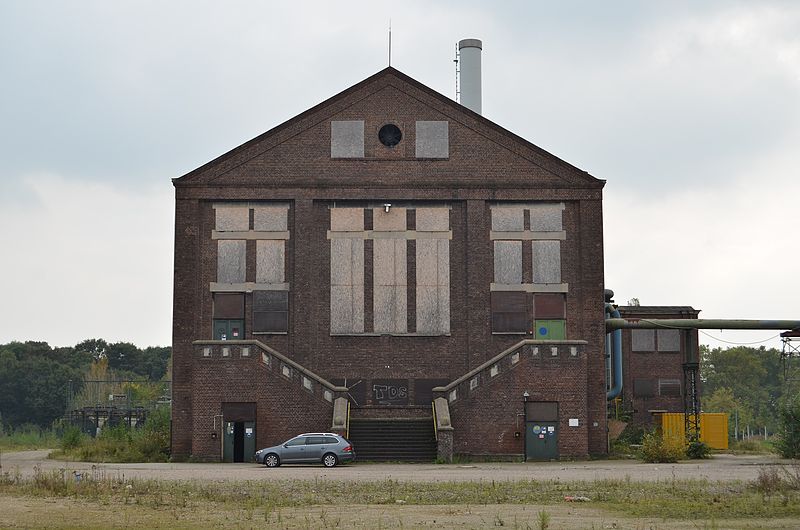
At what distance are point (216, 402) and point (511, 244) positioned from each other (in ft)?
46.9

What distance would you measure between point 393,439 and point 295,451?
527cm

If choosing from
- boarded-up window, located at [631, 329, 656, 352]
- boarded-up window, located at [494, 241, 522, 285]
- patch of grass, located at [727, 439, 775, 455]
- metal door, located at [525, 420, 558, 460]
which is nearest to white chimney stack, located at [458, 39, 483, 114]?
boarded-up window, located at [494, 241, 522, 285]

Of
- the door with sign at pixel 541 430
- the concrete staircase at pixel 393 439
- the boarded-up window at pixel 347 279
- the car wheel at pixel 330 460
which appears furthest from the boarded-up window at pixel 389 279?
the car wheel at pixel 330 460

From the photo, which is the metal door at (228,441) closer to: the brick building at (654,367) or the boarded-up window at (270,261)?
the boarded-up window at (270,261)

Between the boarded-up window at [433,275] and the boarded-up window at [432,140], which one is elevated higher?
the boarded-up window at [432,140]

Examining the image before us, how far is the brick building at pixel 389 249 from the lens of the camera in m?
49.5

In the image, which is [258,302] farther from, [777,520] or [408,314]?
[777,520]

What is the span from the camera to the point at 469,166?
165 feet

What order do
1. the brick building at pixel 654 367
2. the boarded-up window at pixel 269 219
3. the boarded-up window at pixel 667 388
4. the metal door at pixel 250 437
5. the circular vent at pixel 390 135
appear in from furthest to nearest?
the boarded-up window at pixel 667 388 < the brick building at pixel 654 367 < the circular vent at pixel 390 135 < the boarded-up window at pixel 269 219 < the metal door at pixel 250 437

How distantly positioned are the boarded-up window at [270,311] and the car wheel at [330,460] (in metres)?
9.56

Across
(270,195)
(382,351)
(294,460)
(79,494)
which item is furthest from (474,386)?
(79,494)

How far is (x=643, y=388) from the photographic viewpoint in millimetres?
67688

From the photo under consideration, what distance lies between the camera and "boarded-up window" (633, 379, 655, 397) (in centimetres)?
6756

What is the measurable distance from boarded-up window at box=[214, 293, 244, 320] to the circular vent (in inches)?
361
